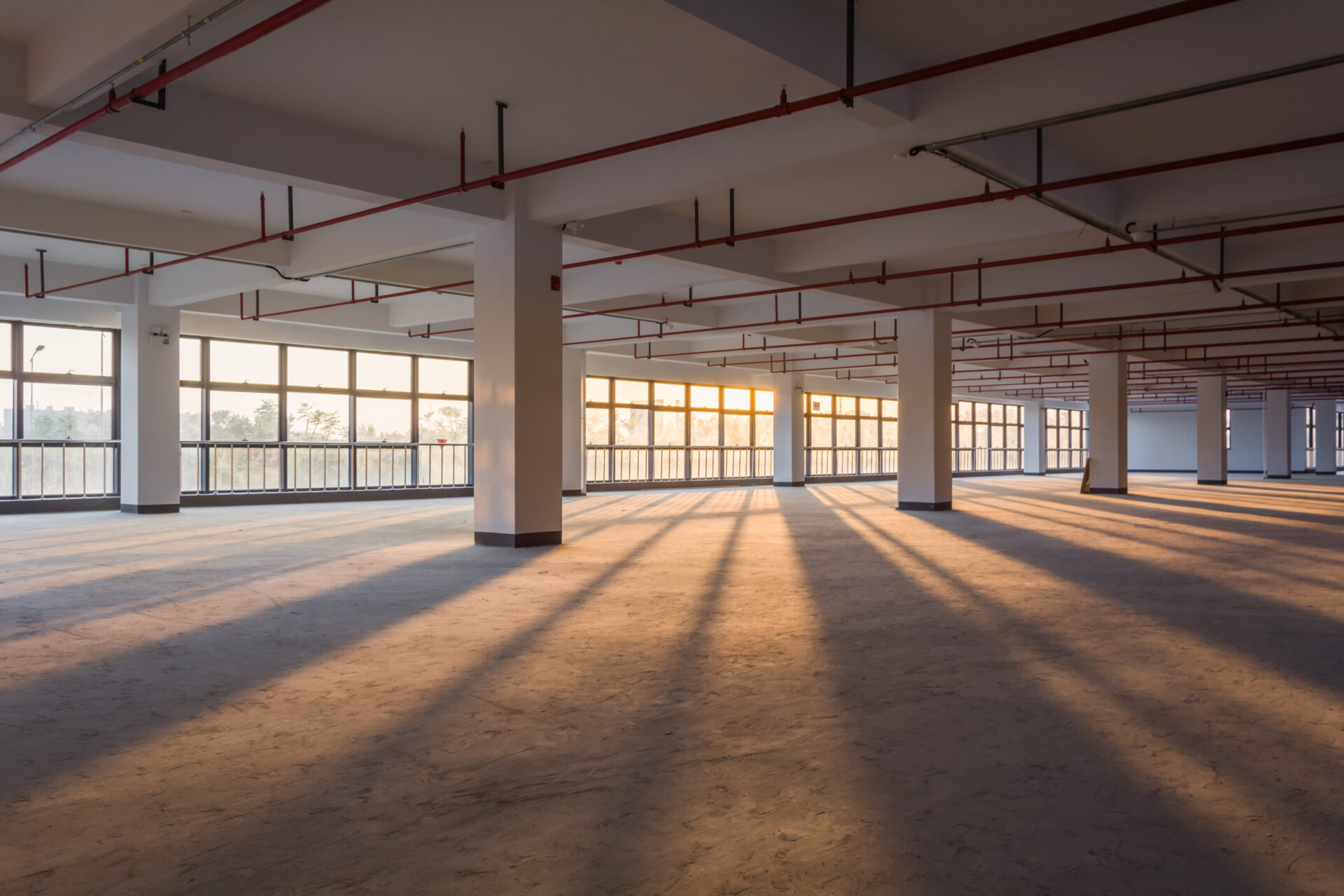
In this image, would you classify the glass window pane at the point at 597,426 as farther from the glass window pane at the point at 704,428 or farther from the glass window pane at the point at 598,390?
the glass window pane at the point at 704,428

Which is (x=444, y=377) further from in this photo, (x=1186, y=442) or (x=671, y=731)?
(x=1186, y=442)

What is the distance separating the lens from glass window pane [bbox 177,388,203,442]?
19266mm

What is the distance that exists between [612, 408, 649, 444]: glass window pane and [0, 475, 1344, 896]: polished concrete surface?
1791 cm

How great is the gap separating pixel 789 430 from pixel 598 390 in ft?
21.4

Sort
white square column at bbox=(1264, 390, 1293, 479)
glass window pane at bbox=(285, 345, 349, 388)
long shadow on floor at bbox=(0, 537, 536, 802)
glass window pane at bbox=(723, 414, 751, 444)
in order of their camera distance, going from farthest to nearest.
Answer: white square column at bbox=(1264, 390, 1293, 479) → glass window pane at bbox=(723, 414, 751, 444) → glass window pane at bbox=(285, 345, 349, 388) → long shadow on floor at bbox=(0, 537, 536, 802)

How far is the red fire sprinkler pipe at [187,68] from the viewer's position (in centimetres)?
552

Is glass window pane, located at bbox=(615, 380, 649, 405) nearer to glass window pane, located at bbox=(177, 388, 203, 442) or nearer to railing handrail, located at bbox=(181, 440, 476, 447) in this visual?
railing handrail, located at bbox=(181, 440, 476, 447)

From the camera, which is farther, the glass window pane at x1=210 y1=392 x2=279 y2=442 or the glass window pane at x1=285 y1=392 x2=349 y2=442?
the glass window pane at x1=285 y1=392 x2=349 y2=442

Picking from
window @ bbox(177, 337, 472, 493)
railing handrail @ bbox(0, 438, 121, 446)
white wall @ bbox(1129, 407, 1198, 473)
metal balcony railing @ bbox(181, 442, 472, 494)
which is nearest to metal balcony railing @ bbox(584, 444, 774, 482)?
metal balcony railing @ bbox(181, 442, 472, 494)

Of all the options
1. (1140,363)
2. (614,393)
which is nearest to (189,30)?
(614,393)

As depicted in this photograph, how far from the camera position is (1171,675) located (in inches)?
193

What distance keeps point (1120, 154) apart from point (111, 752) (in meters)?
10.5

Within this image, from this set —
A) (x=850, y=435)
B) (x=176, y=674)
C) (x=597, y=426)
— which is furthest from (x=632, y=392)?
(x=176, y=674)

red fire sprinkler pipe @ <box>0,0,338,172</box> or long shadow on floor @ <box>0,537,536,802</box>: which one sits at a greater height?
red fire sprinkler pipe @ <box>0,0,338,172</box>
